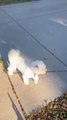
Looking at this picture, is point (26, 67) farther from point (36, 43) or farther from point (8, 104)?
point (36, 43)

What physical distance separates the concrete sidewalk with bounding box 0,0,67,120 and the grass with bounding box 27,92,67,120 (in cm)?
16

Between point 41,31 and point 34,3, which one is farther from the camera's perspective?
point 34,3

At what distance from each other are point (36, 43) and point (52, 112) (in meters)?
2.86

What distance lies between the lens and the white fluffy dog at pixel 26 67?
5.13m

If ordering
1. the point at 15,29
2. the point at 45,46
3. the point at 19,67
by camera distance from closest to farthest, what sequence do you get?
1. the point at 19,67
2. the point at 45,46
3. the point at 15,29

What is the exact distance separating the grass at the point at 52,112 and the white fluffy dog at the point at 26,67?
0.75m

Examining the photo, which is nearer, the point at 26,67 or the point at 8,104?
the point at 8,104

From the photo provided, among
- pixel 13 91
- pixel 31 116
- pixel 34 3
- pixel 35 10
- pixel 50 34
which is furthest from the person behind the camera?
pixel 34 3

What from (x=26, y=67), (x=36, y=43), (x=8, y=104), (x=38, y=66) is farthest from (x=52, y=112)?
(x=36, y=43)

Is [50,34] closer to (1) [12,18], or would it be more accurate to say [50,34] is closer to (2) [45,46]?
(2) [45,46]

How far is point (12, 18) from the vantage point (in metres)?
9.35

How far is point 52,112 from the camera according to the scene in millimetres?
4324

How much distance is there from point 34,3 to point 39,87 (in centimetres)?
654

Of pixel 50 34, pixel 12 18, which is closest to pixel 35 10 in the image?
pixel 12 18
